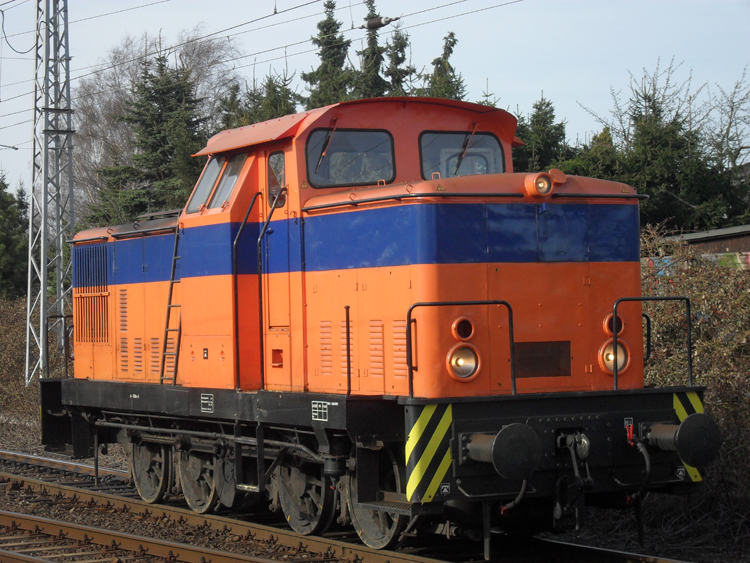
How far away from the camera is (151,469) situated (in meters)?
9.29

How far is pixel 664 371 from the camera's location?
9.27m

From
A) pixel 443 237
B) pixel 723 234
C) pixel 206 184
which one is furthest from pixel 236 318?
pixel 723 234

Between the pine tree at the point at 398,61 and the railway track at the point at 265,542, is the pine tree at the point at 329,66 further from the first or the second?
the railway track at the point at 265,542

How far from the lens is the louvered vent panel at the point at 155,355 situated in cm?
883

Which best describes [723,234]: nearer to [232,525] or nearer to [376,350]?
[376,350]

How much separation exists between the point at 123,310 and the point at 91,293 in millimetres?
830

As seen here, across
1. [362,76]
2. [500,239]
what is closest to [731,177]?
[362,76]

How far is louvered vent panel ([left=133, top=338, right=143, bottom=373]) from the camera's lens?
915 centimetres

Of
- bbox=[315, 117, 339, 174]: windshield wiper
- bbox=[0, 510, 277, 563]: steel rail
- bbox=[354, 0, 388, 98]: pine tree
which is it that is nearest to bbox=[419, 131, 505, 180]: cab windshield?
bbox=[315, 117, 339, 174]: windshield wiper

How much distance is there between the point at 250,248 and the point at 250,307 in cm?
49

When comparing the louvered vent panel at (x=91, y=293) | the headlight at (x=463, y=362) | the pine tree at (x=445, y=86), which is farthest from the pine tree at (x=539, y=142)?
the headlight at (x=463, y=362)

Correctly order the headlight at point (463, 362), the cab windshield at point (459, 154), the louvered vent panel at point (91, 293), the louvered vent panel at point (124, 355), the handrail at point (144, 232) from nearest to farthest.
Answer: the headlight at point (463, 362) < the cab windshield at point (459, 154) < the handrail at point (144, 232) < the louvered vent panel at point (124, 355) < the louvered vent panel at point (91, 293)

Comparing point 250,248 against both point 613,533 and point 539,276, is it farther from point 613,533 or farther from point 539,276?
point 613,533

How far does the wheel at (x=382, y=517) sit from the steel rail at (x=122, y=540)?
2.38 feet
